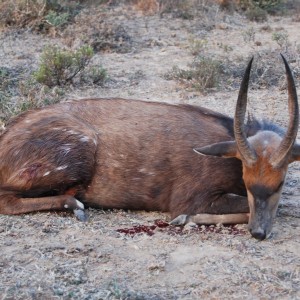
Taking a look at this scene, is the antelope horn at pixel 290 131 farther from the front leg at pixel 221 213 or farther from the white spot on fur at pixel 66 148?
the white spot on fur at pixel 66 148

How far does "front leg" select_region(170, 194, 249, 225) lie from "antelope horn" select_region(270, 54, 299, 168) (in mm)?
682

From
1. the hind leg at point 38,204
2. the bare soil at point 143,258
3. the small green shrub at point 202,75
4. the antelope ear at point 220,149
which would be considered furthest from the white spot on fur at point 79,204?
the small green shrub at point 202,75

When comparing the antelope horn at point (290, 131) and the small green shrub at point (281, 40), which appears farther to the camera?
the small green shrub at point (281, 40)

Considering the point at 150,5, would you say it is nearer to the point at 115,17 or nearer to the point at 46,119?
the point at 115,17

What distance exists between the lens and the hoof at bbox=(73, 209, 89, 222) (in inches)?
278

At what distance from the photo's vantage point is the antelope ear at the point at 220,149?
6895 millimetres

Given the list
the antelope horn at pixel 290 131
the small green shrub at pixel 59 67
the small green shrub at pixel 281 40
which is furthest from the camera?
the small green shrub at pixel 281 40

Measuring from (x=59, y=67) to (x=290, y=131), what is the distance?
18.8 feet

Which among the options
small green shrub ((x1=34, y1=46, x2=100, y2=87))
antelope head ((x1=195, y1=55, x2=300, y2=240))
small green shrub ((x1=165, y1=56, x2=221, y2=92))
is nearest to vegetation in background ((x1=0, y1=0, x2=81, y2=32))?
small green shrub ((x1=34, y1=46, x2=100, y2=87))

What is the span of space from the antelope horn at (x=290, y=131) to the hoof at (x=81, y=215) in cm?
187

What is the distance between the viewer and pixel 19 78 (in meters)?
11.6

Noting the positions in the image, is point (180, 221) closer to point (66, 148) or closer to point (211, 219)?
point (211, 219)

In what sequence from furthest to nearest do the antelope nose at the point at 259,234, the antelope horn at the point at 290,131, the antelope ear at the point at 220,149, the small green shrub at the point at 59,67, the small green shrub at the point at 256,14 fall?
1. the small green shrub at the point at 256,14
2. the small green shrub at the point at 59,67
3. the antelope ear at the point at 220,149
4. the antelope nose at the point at 259,234
5. the antelope horn at the point at 290,131

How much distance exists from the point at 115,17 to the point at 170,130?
8.95 meters
